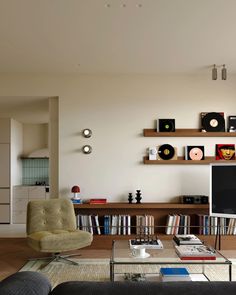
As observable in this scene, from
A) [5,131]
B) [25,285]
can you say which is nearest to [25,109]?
[5,131]

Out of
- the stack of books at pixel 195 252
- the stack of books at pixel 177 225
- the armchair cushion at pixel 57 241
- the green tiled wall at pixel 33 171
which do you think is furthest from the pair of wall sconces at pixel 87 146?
the green tiled wall at pixel 33 171

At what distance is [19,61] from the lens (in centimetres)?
455

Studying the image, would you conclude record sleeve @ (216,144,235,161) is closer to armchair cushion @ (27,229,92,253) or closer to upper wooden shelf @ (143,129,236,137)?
upper wooden shelf @ (143,129,236,137)

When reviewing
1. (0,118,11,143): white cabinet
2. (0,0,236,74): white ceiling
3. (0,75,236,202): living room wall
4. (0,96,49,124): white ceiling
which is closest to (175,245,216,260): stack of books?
(0,75,236,202): living room wall

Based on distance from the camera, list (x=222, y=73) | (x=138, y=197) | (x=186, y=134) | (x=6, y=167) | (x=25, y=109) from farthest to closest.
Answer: (x=6, y=167), (x=25, y=109), (x=186, y=134), (x=138, y=197), (x=222, y=73)

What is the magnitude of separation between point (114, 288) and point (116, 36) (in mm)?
2878

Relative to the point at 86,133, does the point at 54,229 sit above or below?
below

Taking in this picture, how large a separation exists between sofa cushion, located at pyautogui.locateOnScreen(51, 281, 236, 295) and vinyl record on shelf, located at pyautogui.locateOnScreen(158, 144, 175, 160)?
3729 millimetres

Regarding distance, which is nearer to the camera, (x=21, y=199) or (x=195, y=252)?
(x=195, y=252)

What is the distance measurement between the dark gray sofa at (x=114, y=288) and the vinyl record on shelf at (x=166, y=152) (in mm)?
3729

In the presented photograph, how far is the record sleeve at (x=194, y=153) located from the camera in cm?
515

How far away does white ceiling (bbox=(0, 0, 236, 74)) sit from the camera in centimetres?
300

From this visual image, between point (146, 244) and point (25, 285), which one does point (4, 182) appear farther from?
point (25, 285)

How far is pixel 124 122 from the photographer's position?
17.1 feet
